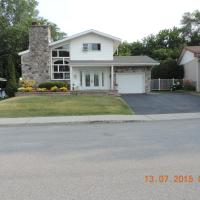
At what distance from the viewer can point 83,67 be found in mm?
31781

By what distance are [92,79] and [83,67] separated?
1584 mm

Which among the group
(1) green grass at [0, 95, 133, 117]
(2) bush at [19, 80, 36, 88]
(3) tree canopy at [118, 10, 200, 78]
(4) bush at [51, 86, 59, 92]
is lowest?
(1) green grass at [0, 95, 133, 117]

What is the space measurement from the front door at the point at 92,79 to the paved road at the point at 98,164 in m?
21.1

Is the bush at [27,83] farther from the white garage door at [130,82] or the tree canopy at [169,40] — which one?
the tree canopy at [169,40]

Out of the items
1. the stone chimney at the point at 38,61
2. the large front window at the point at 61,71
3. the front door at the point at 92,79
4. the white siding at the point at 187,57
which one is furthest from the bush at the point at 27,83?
the white siding at the point at 187,57

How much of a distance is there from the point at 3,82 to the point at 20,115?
2846 centimetres

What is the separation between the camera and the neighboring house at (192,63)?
31.8 m

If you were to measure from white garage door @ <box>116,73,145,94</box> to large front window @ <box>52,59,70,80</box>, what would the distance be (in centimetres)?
537

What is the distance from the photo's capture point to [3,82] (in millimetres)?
43750

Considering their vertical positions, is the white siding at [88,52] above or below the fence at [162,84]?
above

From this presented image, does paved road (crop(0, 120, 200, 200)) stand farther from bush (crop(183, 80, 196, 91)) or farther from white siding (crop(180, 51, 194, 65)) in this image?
white siding (crop(180, 51, 194, 65))

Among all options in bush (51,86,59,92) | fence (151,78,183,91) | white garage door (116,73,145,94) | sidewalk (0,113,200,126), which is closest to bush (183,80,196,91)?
fence (151,78,183,91)

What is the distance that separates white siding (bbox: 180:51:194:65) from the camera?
35.1 m
